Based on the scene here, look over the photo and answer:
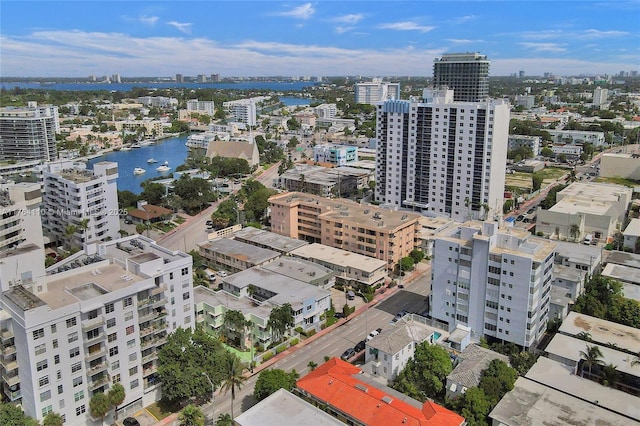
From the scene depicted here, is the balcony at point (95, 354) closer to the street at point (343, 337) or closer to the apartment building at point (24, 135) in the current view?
the street at point (343, 337)

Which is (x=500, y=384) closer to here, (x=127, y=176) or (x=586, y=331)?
(x=586, y=331)

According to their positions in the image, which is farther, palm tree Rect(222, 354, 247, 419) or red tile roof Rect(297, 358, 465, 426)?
palm tree Rect(222, 354, 247, 419)

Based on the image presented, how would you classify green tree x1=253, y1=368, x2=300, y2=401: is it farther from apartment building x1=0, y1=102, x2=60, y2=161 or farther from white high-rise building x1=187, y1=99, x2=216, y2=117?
white high-rise building x1=187, y1=99, x2=216, y2=117

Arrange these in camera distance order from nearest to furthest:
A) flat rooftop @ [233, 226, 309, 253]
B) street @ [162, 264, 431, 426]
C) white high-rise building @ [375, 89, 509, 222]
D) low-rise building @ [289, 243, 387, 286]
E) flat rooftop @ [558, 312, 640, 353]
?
street @ [162, 264, 431, 426] → flat rooftop @ [558, 312, 640, 353] → low-rise building @ [289, 243, 387, 286] → flat rooftop @ [233, 226, 309, 253] → white high-rise building @ [375, 89, 509, 222]

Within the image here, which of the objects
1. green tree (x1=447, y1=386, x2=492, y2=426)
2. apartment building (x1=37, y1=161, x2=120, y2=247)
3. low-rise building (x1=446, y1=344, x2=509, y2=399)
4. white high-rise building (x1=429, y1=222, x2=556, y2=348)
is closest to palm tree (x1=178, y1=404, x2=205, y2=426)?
green tree (x1=447, y1=386, x2=492, y2=426)

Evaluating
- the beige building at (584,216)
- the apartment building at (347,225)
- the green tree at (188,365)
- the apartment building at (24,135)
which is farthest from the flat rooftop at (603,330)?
the apartment building at (24,135)

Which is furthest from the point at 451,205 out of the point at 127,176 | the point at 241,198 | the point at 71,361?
the point at 127,176

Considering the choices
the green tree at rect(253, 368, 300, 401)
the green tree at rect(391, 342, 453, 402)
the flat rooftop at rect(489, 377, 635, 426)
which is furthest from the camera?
the green tree at rect(391, 342, 453, 402)
